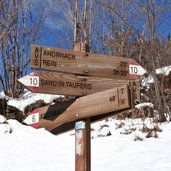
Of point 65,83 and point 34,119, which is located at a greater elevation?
point 65,83

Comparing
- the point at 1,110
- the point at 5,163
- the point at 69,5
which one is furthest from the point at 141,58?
the point at 5,163

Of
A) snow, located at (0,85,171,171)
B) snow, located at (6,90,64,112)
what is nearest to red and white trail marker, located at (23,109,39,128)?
snow, located at (0,85,171,171)

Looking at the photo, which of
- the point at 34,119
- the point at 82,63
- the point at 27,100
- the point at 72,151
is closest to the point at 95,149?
the point at 72,151

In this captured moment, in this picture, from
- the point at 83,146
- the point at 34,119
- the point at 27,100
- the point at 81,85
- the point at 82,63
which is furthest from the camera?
the point at 27,100

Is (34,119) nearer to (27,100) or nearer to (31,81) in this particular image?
(31,81)

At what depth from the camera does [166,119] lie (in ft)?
31.0

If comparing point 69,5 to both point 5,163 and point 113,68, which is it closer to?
point 5,163

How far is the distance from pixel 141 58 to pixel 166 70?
93.7 inches

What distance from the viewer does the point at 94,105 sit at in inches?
115

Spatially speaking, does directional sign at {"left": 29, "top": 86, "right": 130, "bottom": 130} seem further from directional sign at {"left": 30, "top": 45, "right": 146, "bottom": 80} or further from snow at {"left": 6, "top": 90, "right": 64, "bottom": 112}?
snow at {"left": 6, "top": 90, "right": 64, "bottom": 112}

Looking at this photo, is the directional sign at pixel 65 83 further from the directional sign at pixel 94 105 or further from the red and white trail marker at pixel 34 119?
the red and white trail marker at pixel 34 119

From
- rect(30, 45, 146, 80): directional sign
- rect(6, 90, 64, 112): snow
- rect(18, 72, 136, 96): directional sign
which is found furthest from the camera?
rect(6, 90, 64, 112): snow

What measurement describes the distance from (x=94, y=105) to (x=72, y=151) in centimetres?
396

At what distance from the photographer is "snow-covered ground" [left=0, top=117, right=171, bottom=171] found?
5.20m
